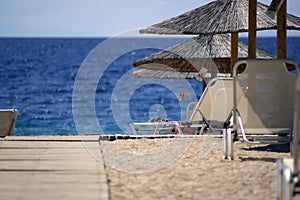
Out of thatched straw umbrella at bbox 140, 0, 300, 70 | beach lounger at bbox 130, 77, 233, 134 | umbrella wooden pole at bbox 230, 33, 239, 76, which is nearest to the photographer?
beach lounger at bbox 130, 77, 233, 134

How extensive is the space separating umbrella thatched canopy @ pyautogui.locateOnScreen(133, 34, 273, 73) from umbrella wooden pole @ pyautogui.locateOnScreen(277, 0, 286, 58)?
206 cm

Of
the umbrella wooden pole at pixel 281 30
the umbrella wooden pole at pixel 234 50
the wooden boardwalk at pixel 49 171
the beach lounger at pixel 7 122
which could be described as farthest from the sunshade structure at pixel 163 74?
the wooden boardwalk at pixel 49 171

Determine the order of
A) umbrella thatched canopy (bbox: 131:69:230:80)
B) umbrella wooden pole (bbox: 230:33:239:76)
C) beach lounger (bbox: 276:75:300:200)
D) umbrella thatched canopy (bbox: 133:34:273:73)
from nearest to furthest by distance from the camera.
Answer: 1. beach lounger (bbox: 276:75:300:200)
2. umbrella wooden pole (bbox: 230:33:239:76)
3. umbrella thatched canopy (bbox: 133:34:273:73)
4. umbrella thatched canopy (bbox: 131:69:230:80)

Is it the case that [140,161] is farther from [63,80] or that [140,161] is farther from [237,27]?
[63,80]

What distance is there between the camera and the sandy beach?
403 centimetres

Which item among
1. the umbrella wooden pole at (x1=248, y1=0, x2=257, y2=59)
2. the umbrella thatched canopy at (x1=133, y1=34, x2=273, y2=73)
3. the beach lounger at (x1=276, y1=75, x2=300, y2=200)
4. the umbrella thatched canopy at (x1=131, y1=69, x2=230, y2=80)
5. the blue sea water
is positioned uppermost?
the umbrella wooden pole at (x1=248, y1=0, x2=257, y2=59)

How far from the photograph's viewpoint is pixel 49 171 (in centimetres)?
455

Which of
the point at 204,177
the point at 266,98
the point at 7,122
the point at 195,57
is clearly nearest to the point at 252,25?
the point at 266,98

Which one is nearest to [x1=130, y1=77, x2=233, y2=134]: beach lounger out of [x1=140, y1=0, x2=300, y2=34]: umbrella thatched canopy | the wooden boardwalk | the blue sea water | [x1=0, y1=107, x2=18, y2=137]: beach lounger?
the wooden boardwalk

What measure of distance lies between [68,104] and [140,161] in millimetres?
20238

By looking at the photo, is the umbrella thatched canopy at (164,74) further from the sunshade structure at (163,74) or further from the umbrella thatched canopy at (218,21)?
the umbrella thatched canopy at (218,21)

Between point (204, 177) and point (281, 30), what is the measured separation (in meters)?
2.44

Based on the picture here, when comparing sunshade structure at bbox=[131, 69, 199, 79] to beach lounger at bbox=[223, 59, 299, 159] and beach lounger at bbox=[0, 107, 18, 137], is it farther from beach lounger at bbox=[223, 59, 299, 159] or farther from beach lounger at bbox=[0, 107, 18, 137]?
beach lounger at bbox=[223, 59, 299, 159]

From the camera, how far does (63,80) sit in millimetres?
36156
